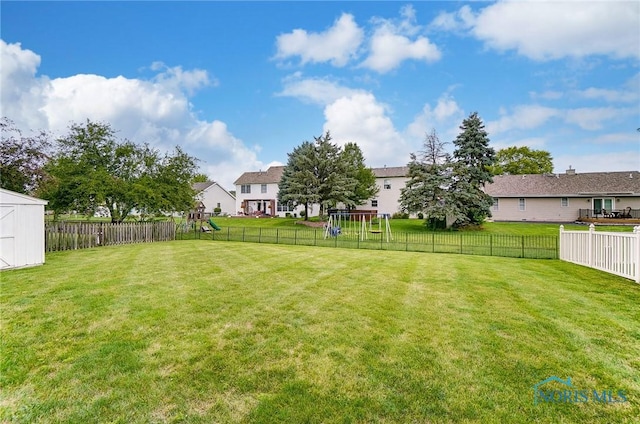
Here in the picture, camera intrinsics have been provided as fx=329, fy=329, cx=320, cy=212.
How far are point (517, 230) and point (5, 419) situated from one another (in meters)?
30.8

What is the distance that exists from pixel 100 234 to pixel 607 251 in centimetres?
2105

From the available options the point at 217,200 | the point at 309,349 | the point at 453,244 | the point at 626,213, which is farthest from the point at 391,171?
the point at 309,349

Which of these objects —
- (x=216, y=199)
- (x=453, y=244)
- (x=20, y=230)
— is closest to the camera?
(x=20, y=230)

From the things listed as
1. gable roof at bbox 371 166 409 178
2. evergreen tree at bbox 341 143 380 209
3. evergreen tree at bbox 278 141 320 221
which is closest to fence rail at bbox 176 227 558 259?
evergreen tree at bbox 278 141 320 221

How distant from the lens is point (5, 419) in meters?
3.06

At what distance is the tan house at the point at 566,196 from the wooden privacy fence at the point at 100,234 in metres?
33.1

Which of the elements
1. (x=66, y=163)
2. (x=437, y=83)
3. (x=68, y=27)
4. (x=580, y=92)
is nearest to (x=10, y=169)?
(x=66, y=163)

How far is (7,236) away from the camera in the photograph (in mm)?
9875

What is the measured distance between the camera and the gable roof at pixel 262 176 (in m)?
48.3

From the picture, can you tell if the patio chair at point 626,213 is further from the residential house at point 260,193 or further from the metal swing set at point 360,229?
the residential house at point 260,193

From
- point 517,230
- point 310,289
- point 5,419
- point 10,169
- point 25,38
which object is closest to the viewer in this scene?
point 5,419

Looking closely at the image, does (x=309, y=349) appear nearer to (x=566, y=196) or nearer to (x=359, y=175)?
(x=359, y=175)

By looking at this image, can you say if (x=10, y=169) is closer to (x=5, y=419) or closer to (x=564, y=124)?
(x=5, y=419)

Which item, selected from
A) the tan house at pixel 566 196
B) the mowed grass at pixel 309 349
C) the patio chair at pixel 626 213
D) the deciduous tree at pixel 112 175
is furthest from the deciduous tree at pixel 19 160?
the patio chair at pixel 626 213
